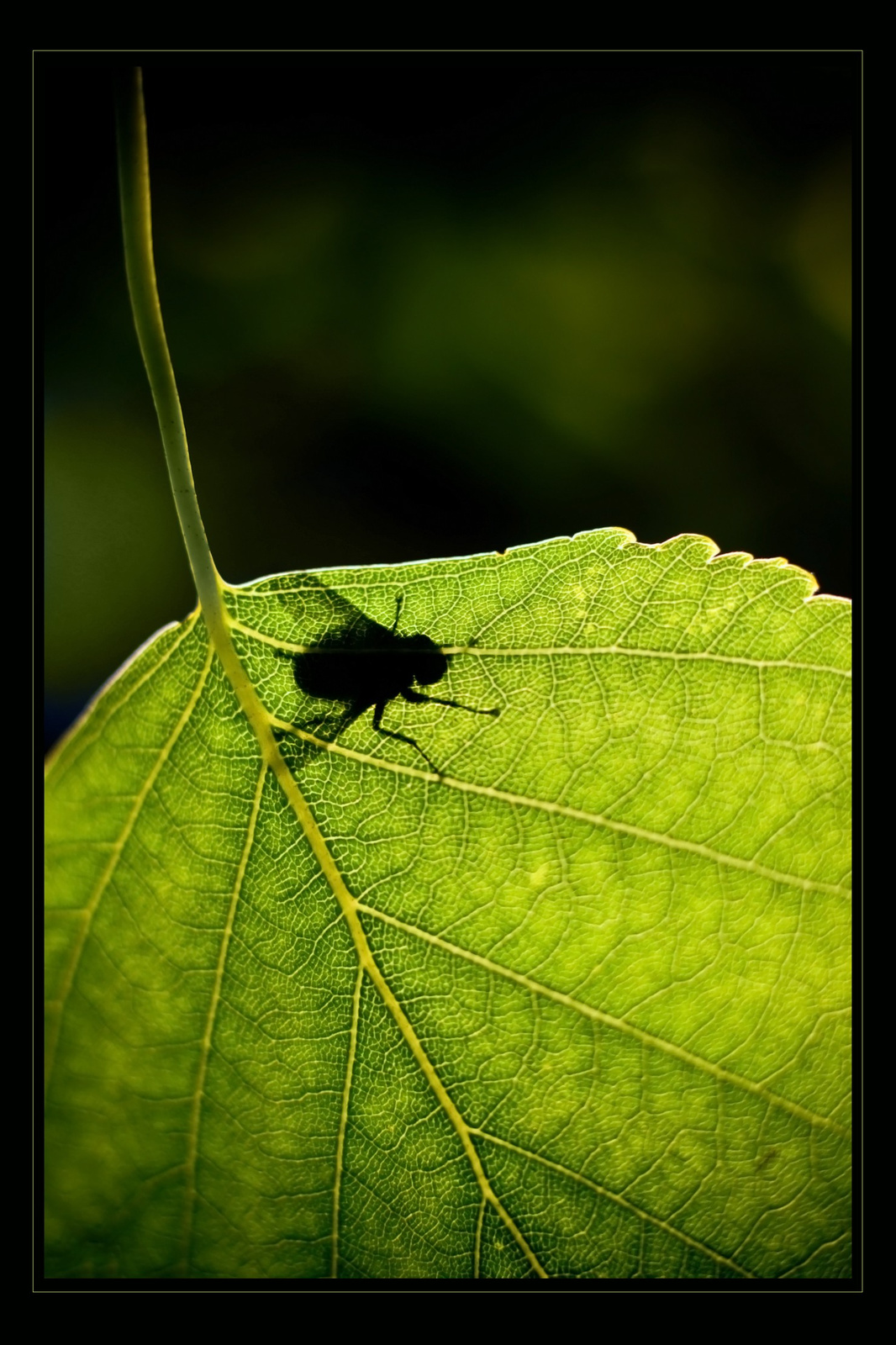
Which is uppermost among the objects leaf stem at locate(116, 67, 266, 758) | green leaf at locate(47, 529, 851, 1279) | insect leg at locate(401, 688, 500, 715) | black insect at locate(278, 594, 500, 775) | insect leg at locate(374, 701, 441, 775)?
leaf stem at locate(116, 67, 266, 758)

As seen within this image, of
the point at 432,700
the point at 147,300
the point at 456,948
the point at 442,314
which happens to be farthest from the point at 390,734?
the point at 442,314

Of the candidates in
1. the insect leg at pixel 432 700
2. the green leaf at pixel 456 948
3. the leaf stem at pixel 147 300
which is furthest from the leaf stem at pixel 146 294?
the insect leg at pixel 432 700

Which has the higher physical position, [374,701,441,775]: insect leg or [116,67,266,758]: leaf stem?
[116,67,266,758]: leaf stem

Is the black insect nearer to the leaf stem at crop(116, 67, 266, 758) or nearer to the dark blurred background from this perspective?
the leaf stem at crop(116, 67, 266, 758)

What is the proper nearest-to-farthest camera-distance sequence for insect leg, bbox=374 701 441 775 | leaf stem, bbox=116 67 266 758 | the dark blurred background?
leaf stem, bbox=116 67 266 758, insect leg, bbox=374 701 441 775, the dark blurred background

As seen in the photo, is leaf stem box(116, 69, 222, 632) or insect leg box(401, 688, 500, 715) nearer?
leaf stem box(116, 69, 222, 632)

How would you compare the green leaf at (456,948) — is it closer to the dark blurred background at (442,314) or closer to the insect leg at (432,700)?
the insect leg at (432,700)

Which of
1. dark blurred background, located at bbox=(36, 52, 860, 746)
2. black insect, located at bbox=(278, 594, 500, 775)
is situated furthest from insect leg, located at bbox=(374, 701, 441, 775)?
dark blurred background, located at bbox=(36, 52, 860, 746)
